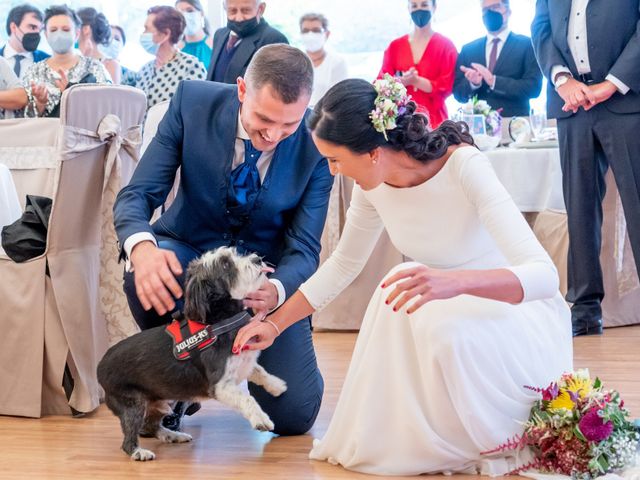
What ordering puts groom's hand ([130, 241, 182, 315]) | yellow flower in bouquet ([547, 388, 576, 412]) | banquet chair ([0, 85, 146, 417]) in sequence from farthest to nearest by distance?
banquet chair ([0, 85, 146, 417]) < groom's hand ([130, 241, 182, 315]) < yellow flower in bouquet ([547, 388, 576, 412])

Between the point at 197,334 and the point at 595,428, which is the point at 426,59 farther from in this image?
the point at 595,428

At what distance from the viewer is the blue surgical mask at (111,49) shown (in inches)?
293

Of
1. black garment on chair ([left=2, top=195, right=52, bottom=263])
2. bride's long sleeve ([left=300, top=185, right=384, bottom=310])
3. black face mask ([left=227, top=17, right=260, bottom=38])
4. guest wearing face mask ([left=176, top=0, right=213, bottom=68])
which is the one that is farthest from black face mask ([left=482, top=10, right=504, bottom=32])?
bride's long sleeve ([left=300, top=185, right=384, bottom=310])

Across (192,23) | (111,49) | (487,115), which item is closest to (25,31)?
(111,49)

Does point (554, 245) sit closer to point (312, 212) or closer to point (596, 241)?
point (596, 241)

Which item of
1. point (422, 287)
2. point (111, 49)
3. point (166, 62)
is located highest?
point (422, 287)

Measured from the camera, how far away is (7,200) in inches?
161

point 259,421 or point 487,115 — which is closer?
point 259,421

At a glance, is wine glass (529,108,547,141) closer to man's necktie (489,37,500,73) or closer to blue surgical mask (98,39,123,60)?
man's necktie (489,37,500,73)

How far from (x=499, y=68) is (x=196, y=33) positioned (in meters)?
2.48

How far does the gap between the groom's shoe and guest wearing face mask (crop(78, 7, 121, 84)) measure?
12.8 feet

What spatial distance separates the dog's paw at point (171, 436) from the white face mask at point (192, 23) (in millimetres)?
4883

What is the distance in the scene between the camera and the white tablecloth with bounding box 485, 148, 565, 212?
5266mm

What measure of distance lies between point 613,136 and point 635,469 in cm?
235
